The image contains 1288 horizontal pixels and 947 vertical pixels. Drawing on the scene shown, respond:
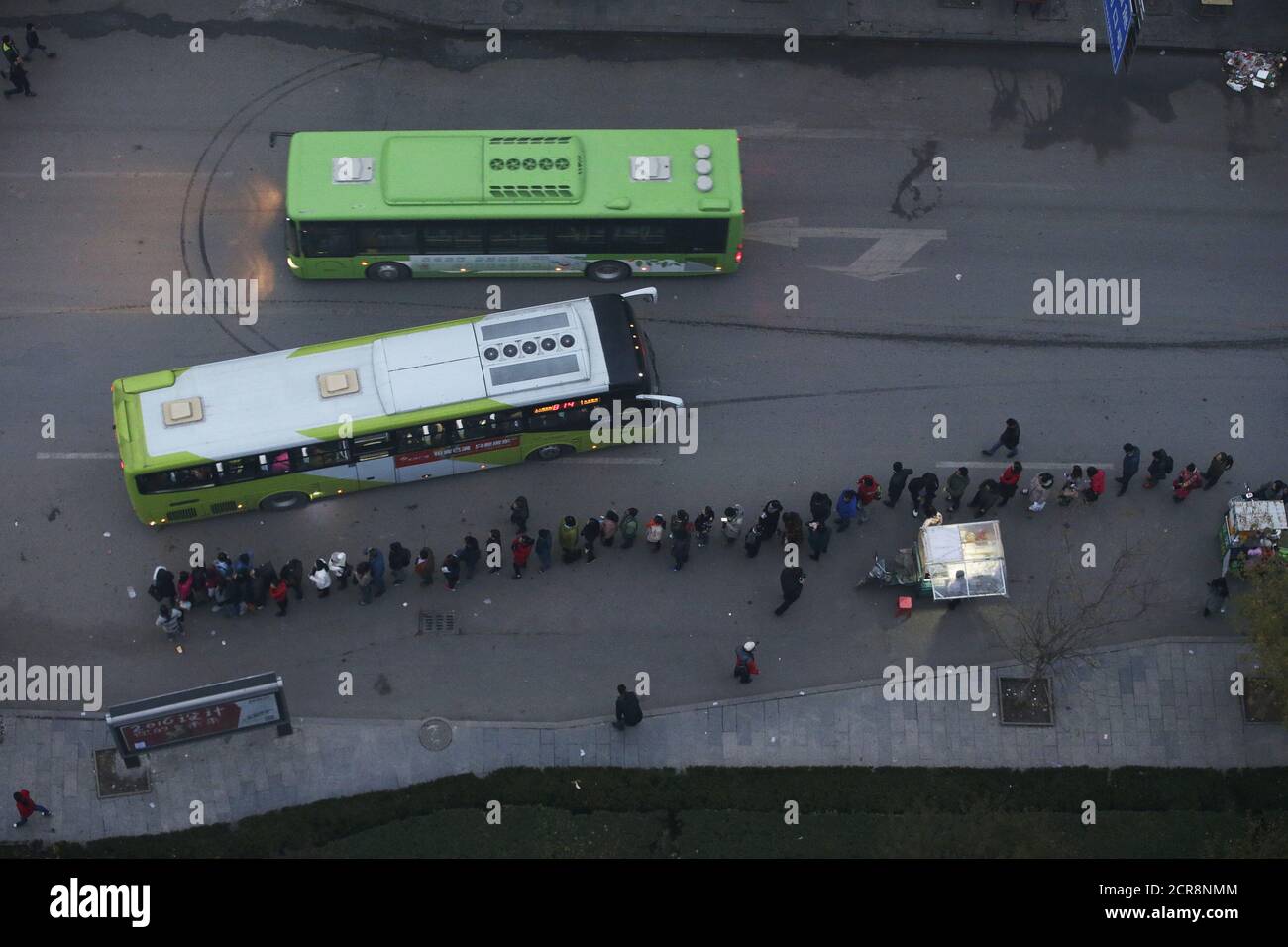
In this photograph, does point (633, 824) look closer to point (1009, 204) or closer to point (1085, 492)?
point (1085, 492)

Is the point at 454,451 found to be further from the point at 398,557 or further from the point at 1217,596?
the point at 1217,596

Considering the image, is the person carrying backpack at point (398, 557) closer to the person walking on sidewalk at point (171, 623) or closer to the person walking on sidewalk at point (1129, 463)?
the person walking on sidewalk at point (171, 623)

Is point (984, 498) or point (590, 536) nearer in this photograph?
point (590, 536)

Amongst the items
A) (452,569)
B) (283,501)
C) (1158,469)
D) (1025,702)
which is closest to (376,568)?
(452,569)

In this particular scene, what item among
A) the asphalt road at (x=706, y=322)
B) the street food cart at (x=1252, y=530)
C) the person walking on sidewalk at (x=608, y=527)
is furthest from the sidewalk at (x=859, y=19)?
the person walking on sidewalk at (x=608, y=527)

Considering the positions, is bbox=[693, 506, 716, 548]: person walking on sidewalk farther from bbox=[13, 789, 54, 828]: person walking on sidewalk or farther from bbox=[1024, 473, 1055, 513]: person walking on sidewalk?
bbox=[13, 789, 54, 828]: person walking on sidewalk

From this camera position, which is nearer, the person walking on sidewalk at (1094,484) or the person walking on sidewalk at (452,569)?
the person walking on sidewalk at (452,569)

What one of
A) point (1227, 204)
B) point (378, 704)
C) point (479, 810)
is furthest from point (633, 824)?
point (1227, 204)
